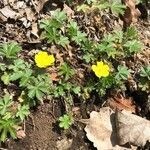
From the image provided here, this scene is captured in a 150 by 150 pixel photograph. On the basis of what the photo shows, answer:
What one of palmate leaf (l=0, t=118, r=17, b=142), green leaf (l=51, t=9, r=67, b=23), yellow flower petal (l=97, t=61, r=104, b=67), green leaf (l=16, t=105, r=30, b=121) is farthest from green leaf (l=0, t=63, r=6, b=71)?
yellow flower petal (l=97, t=61, r=104, b=67)

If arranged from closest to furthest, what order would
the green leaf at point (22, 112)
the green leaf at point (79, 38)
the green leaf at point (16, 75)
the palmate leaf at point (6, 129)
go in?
the palmate leaf at point (6, 129) → the green leaf at point (22, 112) → the green leaf at point (16, 75) → the green leaf at point (79, 38)

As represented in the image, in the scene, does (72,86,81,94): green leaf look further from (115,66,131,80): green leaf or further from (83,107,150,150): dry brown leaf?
(115,66,131,80): green leaf

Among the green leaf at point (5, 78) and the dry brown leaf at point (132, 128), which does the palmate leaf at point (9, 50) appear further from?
the dry brown leaf at point (132, 128)

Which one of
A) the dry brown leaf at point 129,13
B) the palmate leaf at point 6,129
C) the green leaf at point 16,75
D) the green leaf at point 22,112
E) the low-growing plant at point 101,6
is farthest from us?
the dry brown leaf at point 129,13

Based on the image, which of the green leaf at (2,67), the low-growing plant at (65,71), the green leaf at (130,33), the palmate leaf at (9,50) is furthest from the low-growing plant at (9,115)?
the green leaf at (130,33)

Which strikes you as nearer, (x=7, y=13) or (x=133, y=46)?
(x=7, y=13)

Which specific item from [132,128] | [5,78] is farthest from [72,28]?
[132,128]

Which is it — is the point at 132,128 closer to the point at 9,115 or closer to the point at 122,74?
the point at 122,74
